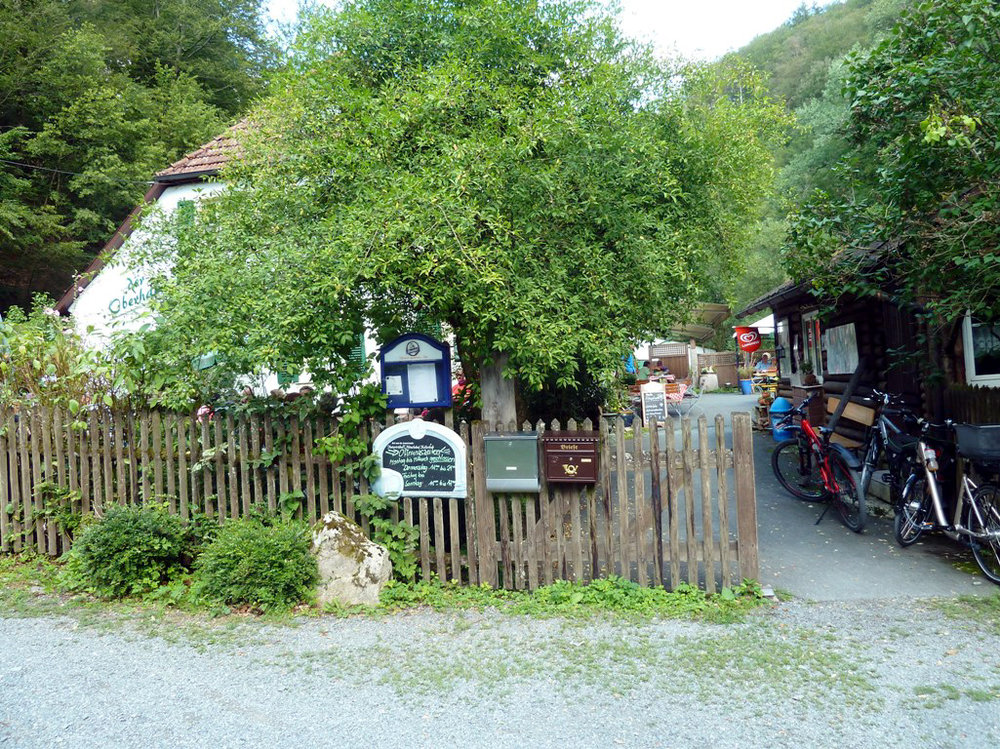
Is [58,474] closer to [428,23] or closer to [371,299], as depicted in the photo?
[371,299]

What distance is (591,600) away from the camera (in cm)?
555

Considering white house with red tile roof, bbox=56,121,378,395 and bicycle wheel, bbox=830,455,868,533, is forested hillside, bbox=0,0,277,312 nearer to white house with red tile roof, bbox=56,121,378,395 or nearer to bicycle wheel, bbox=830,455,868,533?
white house with red tile roof, bbox=56,121,378,395

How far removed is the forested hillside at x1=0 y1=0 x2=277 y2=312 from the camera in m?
21.7

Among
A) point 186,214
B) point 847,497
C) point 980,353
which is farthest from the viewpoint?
point 980,353

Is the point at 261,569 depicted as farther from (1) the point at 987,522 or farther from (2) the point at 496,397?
(1) the point at 987,522

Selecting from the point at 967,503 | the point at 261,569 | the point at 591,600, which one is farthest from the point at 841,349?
the point at 261,569

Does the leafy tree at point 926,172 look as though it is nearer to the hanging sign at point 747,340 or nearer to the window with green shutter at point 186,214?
the window with green shutter at point 186,214

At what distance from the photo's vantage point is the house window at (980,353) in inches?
307

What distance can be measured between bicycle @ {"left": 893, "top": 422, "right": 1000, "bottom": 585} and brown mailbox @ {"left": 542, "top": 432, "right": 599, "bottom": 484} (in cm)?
293

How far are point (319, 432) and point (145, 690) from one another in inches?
93.6

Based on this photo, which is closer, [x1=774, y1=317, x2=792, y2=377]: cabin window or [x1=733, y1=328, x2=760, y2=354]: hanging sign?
[x1=774, y1=317, x2=792, y2=377]: cabin window

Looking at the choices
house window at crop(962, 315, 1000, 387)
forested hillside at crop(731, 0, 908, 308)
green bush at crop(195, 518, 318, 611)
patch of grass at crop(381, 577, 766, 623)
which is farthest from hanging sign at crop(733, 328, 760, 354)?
green bush at crop(195, 518, 318, 611)

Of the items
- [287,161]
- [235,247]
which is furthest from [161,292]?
[287,161]

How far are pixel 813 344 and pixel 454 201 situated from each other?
10.9 meters
